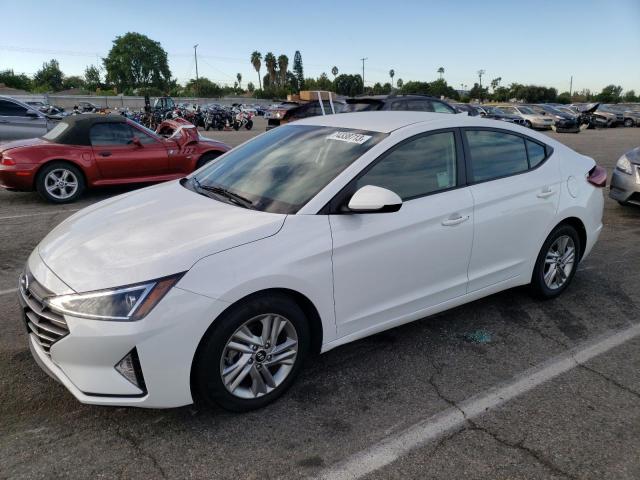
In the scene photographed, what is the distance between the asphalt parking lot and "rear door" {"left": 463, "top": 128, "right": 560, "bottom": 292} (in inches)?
21.5

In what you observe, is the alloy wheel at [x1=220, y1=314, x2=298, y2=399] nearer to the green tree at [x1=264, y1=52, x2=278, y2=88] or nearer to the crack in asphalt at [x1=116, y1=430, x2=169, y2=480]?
the crack in asphalt at [x1=116, y1=430, x2=169, y2=480]

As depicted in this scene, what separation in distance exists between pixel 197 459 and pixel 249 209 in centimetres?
Result: 139

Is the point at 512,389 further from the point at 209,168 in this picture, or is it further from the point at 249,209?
the point at 209,168

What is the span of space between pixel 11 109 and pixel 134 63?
124m

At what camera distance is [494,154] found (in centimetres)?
385

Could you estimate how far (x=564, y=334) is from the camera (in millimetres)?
3877

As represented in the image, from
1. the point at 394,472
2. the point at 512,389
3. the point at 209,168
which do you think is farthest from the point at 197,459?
the point at 209,168

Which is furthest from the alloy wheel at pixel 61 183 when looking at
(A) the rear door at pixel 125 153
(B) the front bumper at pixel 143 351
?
(B) the front bumper at pixel 143 351

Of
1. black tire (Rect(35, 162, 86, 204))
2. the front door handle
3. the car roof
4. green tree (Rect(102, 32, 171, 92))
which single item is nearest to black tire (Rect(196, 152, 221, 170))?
black tire (Rect(35, 162, 86, 204))

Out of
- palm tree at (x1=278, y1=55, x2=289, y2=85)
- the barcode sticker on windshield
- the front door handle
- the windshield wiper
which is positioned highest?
palm tree at (x1=278, y1=55, x2=289, y2=85)

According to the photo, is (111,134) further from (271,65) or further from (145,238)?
(271,65)

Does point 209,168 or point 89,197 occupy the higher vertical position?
point 209,168

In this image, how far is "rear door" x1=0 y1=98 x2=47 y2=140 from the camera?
37.3ft

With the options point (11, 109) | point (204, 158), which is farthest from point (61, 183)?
point (11, 109)
